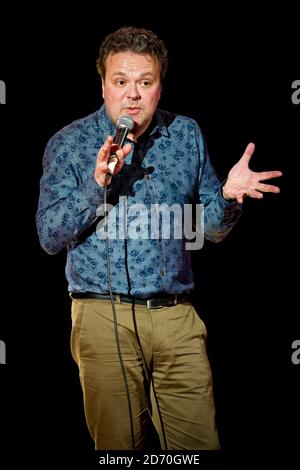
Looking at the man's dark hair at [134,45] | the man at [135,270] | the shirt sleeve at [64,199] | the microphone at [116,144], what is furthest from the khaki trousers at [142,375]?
the man's dark hair at [134,45]

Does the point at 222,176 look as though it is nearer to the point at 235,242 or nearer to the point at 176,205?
the point at 235,242

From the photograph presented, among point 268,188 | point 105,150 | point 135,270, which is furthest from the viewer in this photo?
point 135,270

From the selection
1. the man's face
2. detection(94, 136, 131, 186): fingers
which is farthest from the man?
detection(94, 136, 131, 186): fingers

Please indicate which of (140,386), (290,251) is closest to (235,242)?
(290,251)

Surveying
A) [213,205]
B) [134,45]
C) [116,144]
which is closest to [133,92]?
[134,45]

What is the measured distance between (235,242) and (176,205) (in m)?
0.84

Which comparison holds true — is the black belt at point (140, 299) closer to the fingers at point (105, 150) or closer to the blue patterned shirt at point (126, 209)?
the blue patterned shirt at point (126, 209)

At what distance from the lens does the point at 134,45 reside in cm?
207

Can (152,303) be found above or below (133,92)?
below

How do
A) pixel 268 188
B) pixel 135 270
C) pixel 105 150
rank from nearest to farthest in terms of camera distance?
pixel 105 150, pixel 268 188, pixel 135 270

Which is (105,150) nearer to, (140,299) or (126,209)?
(126,209)

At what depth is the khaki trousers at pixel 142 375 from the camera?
2.07 m

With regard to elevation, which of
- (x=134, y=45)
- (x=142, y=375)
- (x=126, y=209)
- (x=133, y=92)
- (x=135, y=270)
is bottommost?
(x=142, y=375)

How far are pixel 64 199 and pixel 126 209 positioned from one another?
0.72 feet
